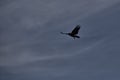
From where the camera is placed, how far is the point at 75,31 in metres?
43.1
